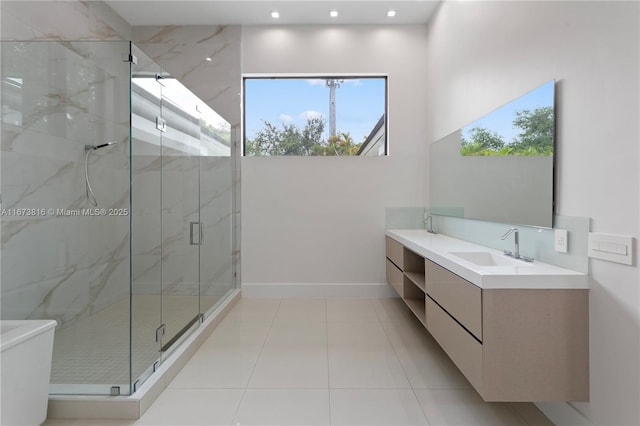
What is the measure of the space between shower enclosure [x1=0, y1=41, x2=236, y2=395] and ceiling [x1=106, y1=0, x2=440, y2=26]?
4.44ft

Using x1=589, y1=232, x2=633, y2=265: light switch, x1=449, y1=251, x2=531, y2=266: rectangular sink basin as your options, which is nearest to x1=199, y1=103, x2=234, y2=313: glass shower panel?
x1=449, y1=251, x2=531, y2=266: rectangular sink basin

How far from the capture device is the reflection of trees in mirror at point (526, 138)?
6.34ft

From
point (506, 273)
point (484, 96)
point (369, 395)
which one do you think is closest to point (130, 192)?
point (369, 395)

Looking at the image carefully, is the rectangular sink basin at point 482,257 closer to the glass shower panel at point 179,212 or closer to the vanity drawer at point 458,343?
the vanity drawer at point 458,343

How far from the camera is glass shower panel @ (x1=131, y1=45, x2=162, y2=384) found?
6.87 ft

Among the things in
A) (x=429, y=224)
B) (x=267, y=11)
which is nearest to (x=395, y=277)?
(x=429, y=224)

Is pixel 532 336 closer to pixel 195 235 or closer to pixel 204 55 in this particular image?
pixel 195 235

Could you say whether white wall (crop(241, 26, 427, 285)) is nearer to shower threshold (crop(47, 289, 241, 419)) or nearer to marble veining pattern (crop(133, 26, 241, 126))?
marble veining pattern (crop(133, 26, 241, 126))

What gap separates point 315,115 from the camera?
14.4 feet

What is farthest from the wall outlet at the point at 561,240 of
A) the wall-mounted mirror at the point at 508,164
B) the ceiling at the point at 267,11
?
the ceiling at the point at 267,11

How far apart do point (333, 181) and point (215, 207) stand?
1436 millimetres

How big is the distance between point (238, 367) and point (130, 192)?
1.37 meters

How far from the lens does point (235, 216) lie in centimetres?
418

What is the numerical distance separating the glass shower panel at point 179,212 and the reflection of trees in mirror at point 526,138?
7.72 feet
